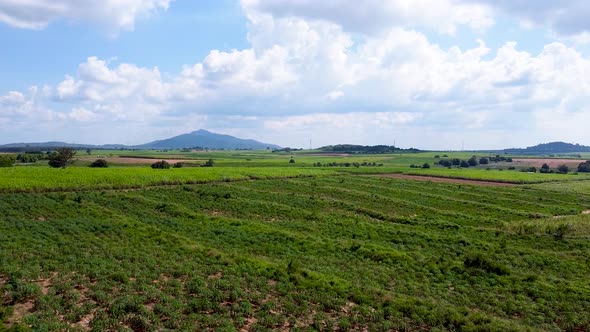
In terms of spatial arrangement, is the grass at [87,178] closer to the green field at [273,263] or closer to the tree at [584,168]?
the green field at [273,263]

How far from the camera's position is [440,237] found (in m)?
36.8

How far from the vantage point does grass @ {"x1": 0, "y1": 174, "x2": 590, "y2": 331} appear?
59.0 feet

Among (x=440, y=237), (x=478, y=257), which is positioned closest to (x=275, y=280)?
(x=478, y=257)

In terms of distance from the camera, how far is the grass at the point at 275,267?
1798cm

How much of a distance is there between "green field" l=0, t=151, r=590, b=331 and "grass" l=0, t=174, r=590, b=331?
0.11 meters

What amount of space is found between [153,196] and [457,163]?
144646 mm

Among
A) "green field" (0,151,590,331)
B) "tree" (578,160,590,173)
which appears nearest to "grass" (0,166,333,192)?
"green field" (0,151,590,331)

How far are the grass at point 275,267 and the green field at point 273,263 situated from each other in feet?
0.37

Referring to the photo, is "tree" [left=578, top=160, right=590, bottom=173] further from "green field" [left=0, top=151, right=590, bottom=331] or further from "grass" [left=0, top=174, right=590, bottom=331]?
"grass" [left=0, top=174, right=590, bottom=331]

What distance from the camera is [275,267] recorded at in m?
24.8

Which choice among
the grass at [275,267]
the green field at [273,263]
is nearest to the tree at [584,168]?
the green field at [273,263]

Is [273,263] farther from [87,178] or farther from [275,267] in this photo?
[87,178]

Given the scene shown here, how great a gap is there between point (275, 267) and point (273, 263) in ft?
4.93

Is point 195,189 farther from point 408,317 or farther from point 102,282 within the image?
point 408,317
